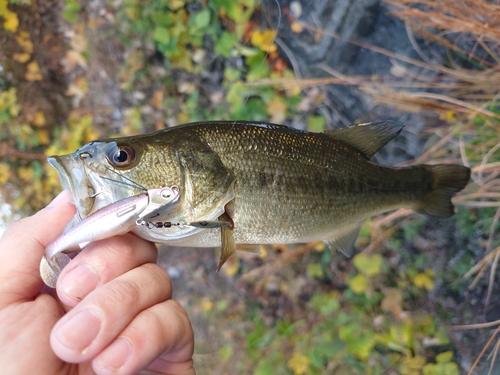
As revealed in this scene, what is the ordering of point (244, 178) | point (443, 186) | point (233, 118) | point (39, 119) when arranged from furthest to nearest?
point (39, 119) → point (233, 118) → point (443, 186) → point (244, 178)

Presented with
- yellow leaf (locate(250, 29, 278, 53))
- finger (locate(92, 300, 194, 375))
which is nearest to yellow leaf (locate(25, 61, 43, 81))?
yellow leaf (locate(250, 29, 278, 53))

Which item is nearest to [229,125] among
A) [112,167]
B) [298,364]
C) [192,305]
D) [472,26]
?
[112,167]

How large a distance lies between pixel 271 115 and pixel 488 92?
1252mm

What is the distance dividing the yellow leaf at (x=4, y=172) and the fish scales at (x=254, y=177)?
2.94 meters

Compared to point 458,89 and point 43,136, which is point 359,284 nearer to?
point 458,89

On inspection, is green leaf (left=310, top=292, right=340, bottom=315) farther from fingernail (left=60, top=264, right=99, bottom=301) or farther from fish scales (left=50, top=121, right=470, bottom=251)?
fingernail (left=60, top=264, right=99, bottom=301)

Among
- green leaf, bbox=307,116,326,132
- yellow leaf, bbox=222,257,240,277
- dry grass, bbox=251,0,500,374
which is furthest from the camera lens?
yellow leaf, bbox=222,257,240,277

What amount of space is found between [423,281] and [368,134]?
1336mm

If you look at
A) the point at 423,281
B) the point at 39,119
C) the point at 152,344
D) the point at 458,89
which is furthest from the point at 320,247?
the point at 39,119

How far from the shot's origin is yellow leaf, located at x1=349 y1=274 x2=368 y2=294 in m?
2.34

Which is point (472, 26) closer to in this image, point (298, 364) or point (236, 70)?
point (236, 70)

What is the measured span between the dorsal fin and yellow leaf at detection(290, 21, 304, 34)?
55.2 inches

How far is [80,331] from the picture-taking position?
3.04ft

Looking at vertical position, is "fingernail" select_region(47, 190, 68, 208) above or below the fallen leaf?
above
